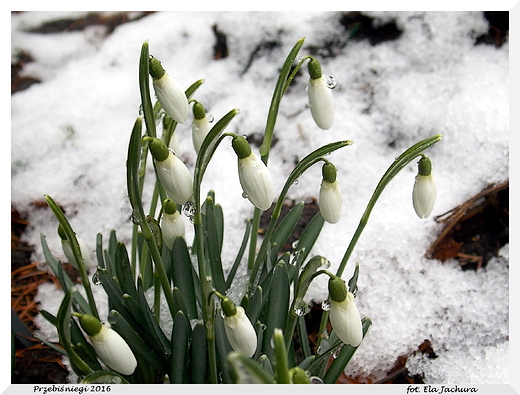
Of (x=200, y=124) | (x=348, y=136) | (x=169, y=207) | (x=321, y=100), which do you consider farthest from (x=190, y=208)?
(x=348, y=136)

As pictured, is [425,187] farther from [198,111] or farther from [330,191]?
[198,111]

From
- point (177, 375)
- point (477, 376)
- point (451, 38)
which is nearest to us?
point (177, 375)

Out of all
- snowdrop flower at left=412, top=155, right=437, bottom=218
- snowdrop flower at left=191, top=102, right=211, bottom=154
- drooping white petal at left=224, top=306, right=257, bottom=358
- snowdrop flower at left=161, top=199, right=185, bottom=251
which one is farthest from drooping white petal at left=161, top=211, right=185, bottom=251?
snowdrop flower at left=412, top=155, right=437, bottom=218

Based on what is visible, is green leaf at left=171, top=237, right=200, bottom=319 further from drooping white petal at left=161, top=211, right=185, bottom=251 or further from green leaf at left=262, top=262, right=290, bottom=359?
green leaf at left=262, top=262, right=290, bottom=359

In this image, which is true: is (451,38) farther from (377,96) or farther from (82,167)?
(82,167)

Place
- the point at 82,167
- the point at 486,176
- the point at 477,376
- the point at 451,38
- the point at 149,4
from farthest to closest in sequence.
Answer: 1. the point at 451,38
2. the point at 82,167
3. the point at 486,176
4. the point at 149,4
5. the point at 477,376

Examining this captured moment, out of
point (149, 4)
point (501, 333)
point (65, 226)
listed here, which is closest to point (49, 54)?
point (149, 4)
